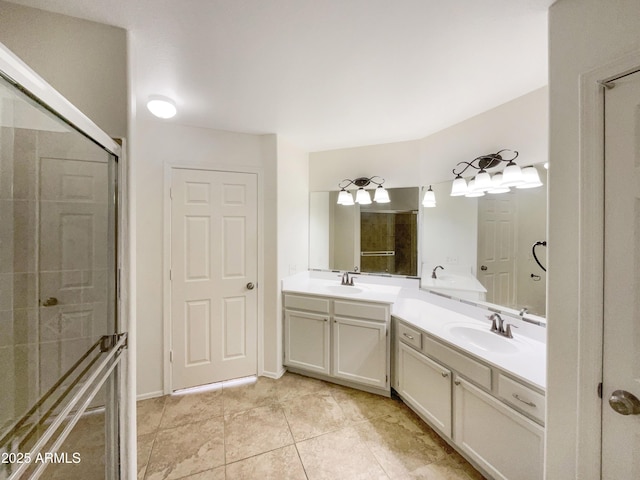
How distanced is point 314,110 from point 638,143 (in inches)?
68.5

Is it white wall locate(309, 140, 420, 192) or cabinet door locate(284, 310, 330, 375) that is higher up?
white wall locate(309, 140, 420, 192)

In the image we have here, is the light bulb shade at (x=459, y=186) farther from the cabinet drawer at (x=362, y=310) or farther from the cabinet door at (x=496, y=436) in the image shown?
the cabinet door at (x=496, y=436)

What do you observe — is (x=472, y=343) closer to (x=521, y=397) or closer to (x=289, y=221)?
(x=521, y=397)

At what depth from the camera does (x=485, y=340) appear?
167 centimetres

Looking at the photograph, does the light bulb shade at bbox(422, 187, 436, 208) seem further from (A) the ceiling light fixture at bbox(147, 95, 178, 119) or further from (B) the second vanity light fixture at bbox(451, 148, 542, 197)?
(A) the ceiling light fixture at bbox(147, 95, 178, 119)

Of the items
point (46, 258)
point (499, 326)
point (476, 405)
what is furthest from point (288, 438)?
point (46, 258)

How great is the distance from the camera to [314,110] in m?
1.96

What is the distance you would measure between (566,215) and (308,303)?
1942mm

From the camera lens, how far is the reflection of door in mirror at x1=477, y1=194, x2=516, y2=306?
5.75ft

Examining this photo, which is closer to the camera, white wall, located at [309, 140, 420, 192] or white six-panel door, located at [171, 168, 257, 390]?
white six-panel door, located at [171, 168, 257, 390]

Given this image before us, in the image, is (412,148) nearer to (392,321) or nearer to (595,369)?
(392,321)

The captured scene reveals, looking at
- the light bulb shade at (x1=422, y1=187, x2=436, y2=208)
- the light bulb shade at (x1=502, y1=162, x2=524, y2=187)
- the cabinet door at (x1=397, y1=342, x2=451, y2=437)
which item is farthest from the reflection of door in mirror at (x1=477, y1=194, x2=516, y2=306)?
the cabinet door at (x1=397, y1=342, x2=451, y2=437)

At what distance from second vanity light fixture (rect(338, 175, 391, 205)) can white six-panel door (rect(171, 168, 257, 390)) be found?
0.98m

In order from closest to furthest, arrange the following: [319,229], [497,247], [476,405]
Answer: [476,405]
[497,247]
[319,229]
